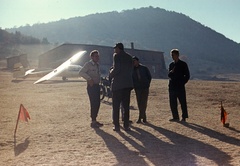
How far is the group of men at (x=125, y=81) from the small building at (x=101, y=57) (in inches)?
1738

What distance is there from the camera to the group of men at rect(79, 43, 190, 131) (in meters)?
7.66

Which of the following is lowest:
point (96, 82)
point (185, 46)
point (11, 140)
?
point (11, 140)

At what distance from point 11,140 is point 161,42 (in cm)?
19183

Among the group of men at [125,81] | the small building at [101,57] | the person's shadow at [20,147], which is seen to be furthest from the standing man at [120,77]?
the small building at [101,57]

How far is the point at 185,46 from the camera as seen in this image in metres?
187

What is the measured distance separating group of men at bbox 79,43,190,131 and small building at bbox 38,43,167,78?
145 feet

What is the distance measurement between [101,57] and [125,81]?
51.2m

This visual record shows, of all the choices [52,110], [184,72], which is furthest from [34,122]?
[184,72]

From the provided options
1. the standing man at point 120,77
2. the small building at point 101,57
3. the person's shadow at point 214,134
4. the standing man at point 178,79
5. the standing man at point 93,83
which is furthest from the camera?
the small building at point 101,57

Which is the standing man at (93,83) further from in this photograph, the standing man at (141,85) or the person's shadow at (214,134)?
the person's shadow at (214,134)

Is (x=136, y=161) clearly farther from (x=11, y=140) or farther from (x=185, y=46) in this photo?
(x=185, y=46)

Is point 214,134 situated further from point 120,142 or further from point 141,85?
point 141,85

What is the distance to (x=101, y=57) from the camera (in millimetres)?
58531

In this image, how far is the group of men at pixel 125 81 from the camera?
7664 millimetres
